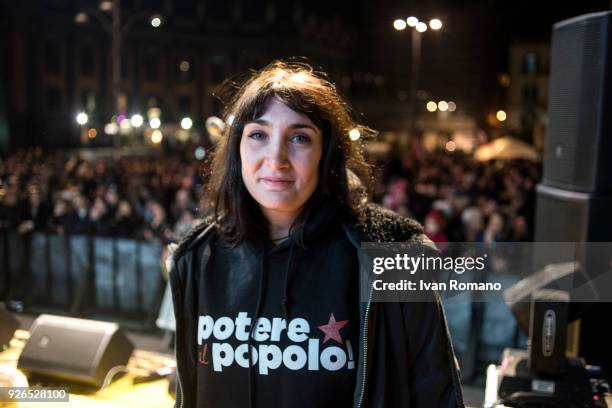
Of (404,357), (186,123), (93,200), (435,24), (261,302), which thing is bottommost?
(93,200)

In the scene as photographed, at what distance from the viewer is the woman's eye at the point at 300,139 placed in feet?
5.78

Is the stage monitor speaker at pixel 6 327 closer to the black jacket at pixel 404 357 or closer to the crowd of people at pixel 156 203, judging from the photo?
the crowd of people at pixel 156 203

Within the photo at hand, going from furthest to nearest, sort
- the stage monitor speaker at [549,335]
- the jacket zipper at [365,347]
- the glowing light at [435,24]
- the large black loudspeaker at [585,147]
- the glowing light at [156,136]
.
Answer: the glowing light at [156,136] → the glowing light at [435,24] → the large black loudspeaker at [585,147] → the stage monitor speaker at [549,335] → the jacket zipper at [365,347]

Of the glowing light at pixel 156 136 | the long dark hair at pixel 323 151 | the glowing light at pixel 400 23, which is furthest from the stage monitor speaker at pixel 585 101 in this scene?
the glowing light at pixel 156 136

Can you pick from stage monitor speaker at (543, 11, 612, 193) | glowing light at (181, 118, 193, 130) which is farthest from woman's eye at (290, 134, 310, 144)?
glowing light at (181, 118, 193, 130)

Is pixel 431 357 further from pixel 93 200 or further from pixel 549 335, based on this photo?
pixel 93 200

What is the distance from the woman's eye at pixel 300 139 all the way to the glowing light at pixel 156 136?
3365cm

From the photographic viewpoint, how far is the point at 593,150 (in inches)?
140

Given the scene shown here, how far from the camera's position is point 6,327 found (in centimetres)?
299

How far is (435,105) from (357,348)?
40.7 m

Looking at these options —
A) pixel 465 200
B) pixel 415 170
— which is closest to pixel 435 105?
pixel 415 170

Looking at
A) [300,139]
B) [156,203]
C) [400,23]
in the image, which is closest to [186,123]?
[156,203]

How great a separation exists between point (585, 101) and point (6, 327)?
3.22 metres

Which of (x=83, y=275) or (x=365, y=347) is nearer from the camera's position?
(x=365, y=347)
